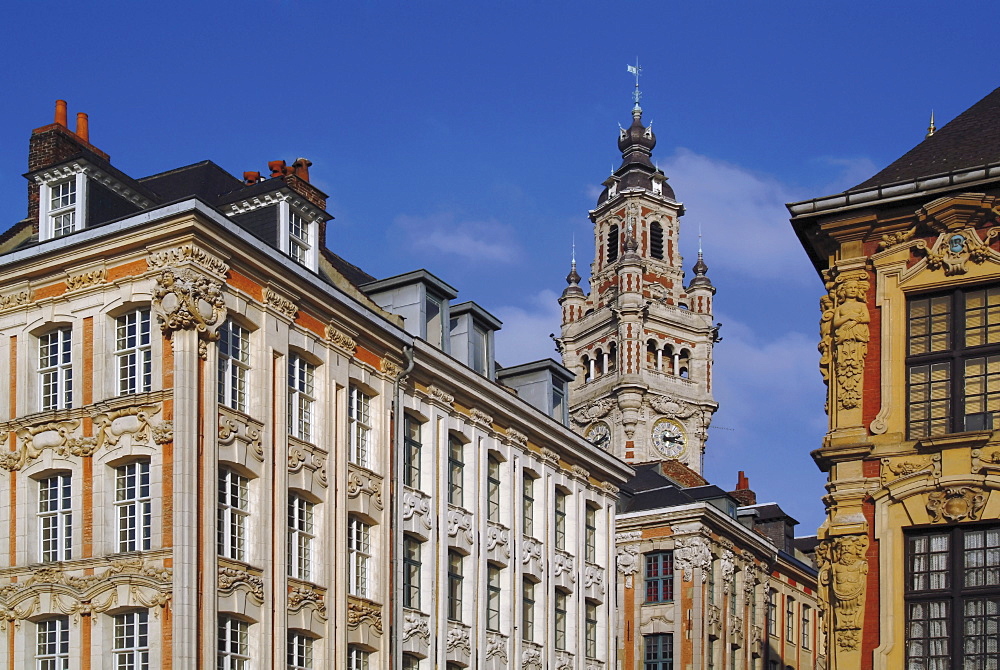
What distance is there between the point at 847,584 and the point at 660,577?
102ft

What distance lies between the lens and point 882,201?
27734 mm

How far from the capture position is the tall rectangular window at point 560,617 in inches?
1774

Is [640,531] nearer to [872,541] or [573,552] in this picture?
[573,552]

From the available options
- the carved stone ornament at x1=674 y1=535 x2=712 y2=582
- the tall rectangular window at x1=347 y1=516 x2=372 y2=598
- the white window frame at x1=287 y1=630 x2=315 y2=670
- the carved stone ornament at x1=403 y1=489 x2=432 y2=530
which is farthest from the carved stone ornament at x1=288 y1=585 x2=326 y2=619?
the carved stone ornament at x1=674 y1=535 x2=712 y2=582

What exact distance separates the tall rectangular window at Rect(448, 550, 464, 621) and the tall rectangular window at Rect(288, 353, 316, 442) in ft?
21.8

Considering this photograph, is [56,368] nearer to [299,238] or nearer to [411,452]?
[299,238]

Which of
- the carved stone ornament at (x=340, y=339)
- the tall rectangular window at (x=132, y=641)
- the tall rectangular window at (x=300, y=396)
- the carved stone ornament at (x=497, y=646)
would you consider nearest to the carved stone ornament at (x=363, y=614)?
the tall rectangular window at (x=300, y=396)

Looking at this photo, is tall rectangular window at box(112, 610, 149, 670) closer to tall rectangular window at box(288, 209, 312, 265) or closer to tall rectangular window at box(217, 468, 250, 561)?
tall rectangular window at box(217, 468, 250, 561)

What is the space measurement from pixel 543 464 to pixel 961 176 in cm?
2015

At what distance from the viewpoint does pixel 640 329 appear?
4560 inches

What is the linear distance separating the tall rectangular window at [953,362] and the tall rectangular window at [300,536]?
13.4m

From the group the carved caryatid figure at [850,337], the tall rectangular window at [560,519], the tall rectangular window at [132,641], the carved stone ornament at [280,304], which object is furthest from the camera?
the tall rectangular window at [560,519]

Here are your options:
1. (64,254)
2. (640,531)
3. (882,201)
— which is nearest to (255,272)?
(64,254)

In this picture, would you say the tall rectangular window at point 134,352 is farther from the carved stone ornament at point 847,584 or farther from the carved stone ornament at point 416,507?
the carved stone ornament at point 847,584
